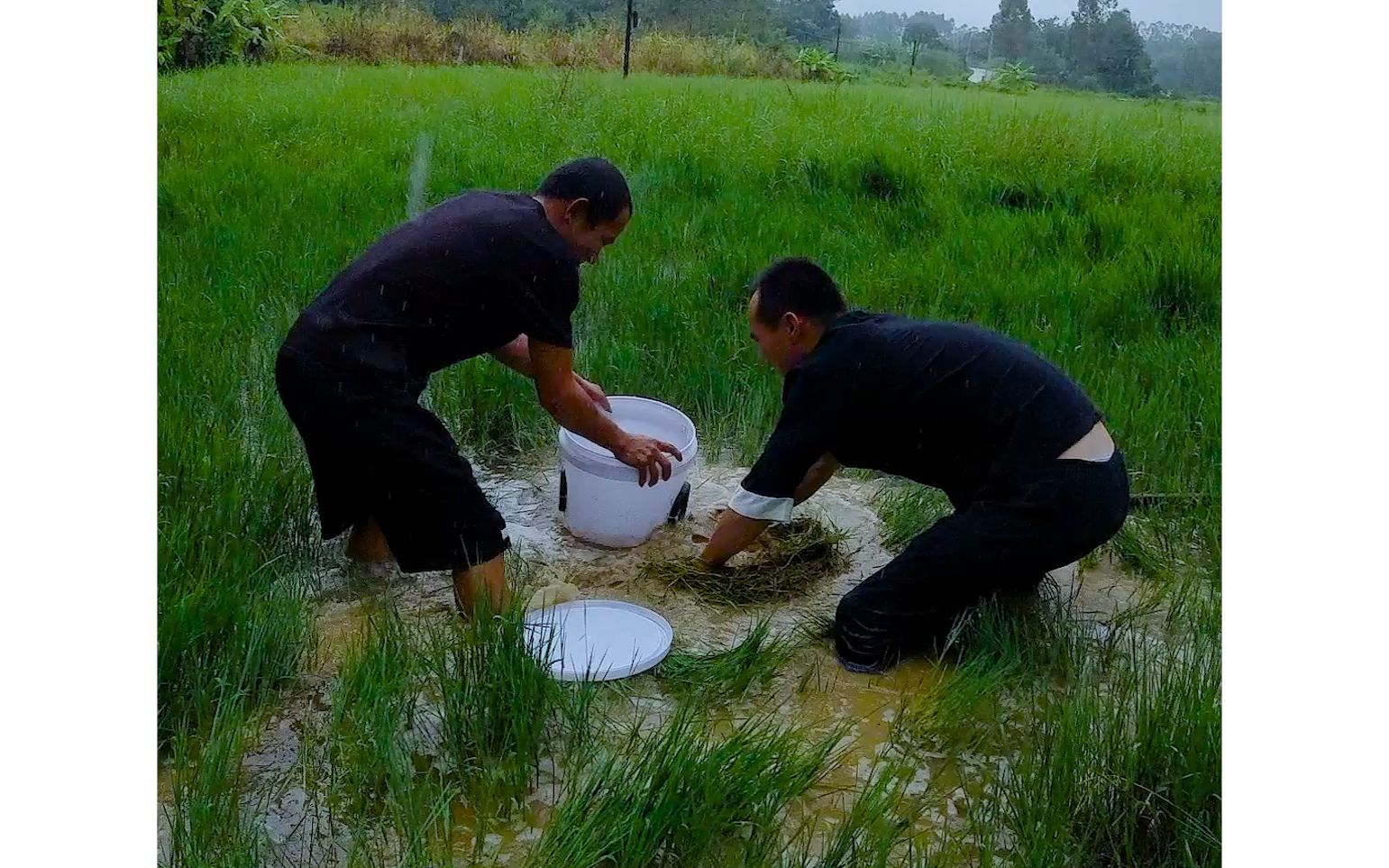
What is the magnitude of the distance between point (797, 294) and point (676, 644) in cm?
81

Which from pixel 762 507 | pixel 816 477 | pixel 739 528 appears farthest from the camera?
pixel 816 477

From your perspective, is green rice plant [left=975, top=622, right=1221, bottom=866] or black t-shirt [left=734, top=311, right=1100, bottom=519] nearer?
green rice plant [left=975, top=622, right=1221, bottom=866]

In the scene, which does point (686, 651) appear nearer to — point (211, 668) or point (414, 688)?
point (414, 688)

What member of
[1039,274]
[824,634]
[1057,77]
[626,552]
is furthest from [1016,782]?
[1039,274]

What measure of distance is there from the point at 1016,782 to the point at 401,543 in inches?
52.5

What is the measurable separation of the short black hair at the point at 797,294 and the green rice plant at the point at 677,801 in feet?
2.95

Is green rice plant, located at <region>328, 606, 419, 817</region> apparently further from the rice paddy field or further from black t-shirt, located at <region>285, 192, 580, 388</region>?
black t-shirt, located at <region>285, 192, 580, 388</region>

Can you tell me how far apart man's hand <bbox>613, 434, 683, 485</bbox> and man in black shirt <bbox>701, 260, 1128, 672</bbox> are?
0.93 feet

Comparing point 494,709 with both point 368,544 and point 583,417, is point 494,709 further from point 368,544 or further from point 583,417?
point 368,544

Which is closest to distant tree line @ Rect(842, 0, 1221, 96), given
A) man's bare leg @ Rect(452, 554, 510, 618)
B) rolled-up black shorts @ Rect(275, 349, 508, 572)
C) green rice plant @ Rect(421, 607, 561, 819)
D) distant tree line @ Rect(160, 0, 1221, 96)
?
distant tree line @ Rect(160, 0, 1221, 96)

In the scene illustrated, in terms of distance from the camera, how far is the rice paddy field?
182 cm

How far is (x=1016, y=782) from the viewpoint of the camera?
1864 mm

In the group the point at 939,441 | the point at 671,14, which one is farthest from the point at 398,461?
the point at 671,14

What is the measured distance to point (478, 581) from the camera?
95.2 inches
